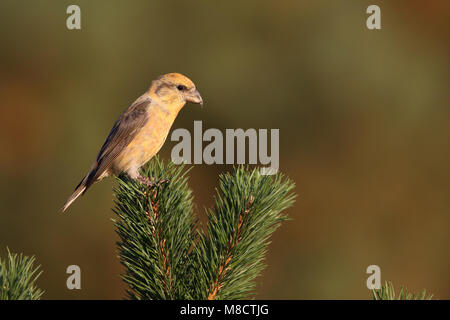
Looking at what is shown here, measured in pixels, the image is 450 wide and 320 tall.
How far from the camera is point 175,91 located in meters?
4.91

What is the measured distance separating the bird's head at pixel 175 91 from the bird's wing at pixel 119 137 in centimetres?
25

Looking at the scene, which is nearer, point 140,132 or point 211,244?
point 211,244

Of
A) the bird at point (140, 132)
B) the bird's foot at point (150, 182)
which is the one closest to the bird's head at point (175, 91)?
the bird at point (140, 132)

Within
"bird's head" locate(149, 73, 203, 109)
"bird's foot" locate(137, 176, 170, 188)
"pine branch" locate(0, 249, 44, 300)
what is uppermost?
"bird's head" locate(149, 73, 203, 109)

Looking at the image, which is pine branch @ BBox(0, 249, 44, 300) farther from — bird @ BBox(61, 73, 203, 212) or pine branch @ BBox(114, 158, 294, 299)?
bird @ BBox(61, 73, 203, 212)

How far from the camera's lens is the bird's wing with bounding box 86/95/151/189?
445 centimetres

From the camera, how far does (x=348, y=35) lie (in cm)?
782

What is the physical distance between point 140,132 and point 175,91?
559 mm

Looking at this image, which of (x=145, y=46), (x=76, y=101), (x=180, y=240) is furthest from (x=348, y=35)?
(x=180, y=240)

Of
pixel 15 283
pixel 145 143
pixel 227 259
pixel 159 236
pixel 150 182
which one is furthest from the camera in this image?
pixel 145 143

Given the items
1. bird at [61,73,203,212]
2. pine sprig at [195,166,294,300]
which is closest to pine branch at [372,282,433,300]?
pine sprig at [195,166,294,300]

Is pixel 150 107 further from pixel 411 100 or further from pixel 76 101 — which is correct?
pixel 411 100

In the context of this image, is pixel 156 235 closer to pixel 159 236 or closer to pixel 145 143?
pixel 159 236

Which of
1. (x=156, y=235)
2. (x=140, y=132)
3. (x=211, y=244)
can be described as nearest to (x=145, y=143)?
(x=140, y=132)
